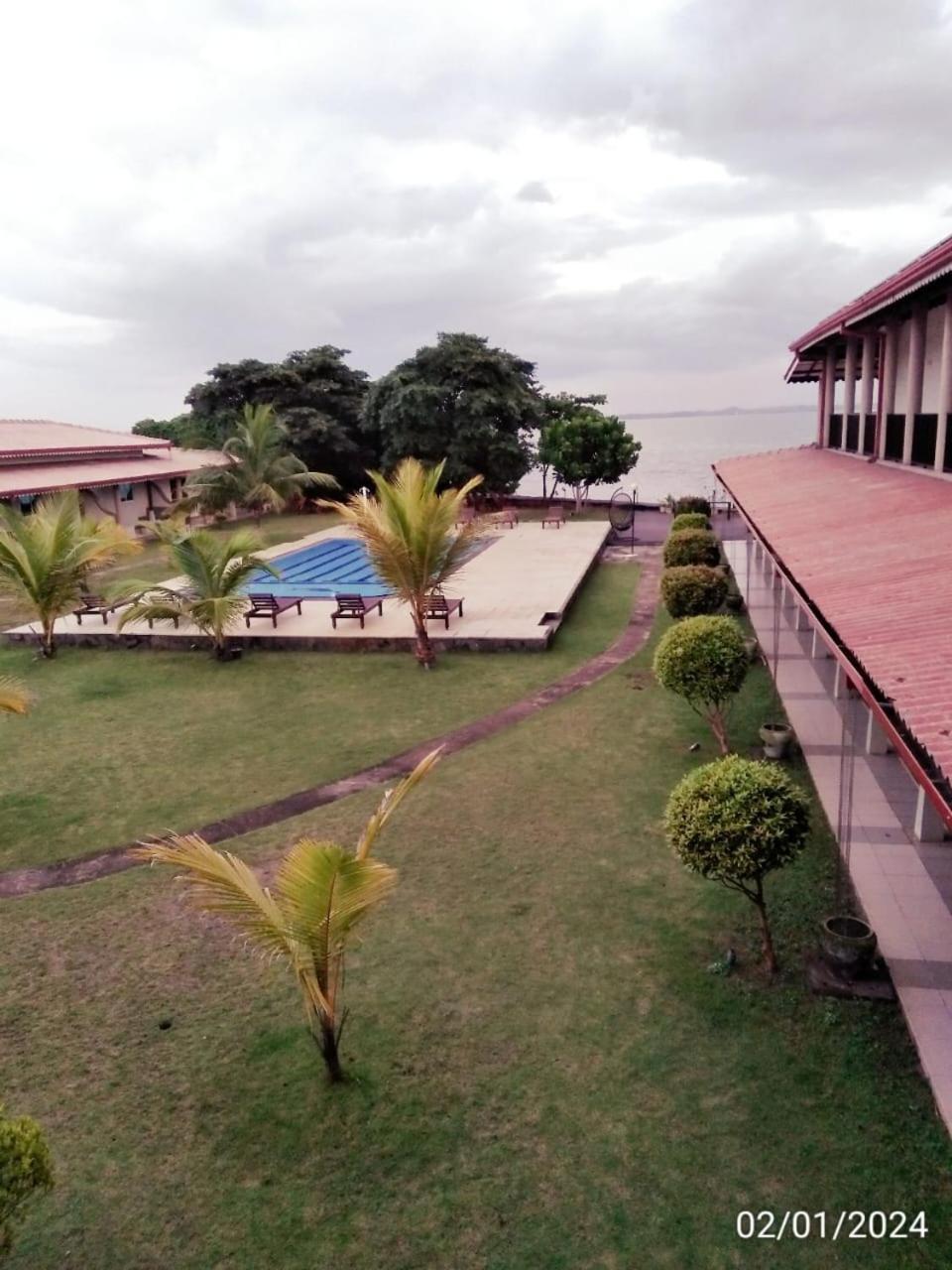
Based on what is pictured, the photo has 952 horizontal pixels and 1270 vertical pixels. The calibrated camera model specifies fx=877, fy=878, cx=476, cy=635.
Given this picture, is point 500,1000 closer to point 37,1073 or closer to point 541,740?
point 37,1073

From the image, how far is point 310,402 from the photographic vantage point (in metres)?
37.0

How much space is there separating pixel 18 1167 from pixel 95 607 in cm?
1545

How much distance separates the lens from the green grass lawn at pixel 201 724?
8.91 m

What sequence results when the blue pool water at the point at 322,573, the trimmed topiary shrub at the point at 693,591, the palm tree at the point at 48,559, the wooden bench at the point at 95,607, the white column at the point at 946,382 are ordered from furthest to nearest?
the blue pool water at the point at 322,573 → the wooden bench at the point at 95,607 → the palm tree at the point at 48,559 → the trimmed topiary shrub at the point at 693,591 → the white column at the point at 946,382

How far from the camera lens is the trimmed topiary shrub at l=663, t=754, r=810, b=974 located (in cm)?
552

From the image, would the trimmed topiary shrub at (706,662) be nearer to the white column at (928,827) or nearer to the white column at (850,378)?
the white column at (928,827)

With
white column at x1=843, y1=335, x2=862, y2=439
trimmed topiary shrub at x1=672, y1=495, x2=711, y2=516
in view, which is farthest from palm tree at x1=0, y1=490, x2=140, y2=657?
trimmed topiary shrub at x1=672, y1=495, x2=711, y2=516

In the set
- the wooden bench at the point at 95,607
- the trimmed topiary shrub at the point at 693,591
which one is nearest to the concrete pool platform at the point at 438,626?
the wooden bench at the point at 95,607

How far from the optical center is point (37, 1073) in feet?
16.9

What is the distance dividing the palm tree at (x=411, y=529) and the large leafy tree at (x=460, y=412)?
19365 millimetres

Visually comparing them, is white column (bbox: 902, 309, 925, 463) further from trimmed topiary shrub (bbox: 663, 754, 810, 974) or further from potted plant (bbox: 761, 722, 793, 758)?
trimmed topiary shrub (bbox: 663, 754, 810, 974)

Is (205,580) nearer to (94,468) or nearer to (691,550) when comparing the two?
(691,550)

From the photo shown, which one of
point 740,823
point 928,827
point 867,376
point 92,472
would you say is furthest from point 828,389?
point 92,472
